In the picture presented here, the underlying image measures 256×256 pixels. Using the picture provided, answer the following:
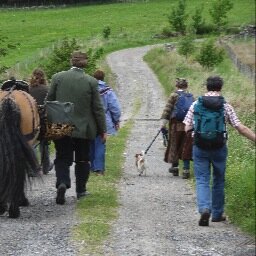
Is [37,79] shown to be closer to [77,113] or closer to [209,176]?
[77,113]

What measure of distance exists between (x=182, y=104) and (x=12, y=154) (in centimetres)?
486

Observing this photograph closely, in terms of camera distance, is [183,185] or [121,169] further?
[121,169]

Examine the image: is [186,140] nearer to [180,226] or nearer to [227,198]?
[227,198]

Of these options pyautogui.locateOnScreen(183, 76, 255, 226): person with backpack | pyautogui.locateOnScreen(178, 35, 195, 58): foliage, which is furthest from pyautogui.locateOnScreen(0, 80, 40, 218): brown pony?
pyautogui.locateOnScreen(178, 35, 195, 58): foliage

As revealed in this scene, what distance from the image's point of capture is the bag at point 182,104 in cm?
1404

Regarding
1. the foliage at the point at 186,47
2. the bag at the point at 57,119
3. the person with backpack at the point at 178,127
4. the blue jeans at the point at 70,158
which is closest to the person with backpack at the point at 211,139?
the bag at the point at 57,119

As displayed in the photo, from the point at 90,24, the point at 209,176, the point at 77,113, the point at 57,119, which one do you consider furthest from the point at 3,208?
the point at 90,24

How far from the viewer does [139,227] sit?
30.8 feet

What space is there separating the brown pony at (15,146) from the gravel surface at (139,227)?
1.04 ft

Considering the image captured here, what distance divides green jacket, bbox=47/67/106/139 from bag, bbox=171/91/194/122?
310 centimetres

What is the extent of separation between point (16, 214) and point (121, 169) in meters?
5.71

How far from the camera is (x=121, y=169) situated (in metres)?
15.6

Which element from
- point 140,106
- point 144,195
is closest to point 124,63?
point 140,106

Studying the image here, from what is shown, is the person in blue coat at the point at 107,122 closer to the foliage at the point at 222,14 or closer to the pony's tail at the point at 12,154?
the pony's tail at the point at 12,154
